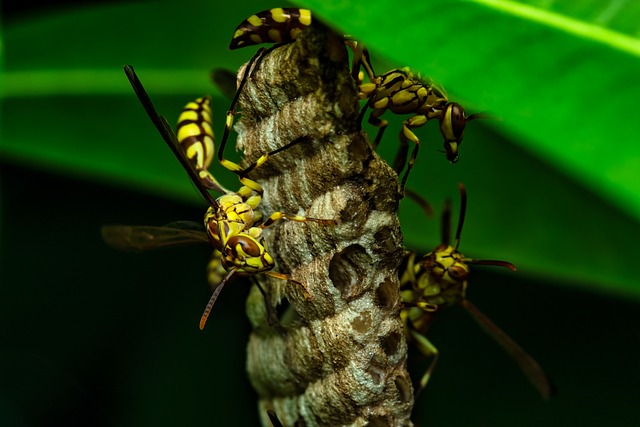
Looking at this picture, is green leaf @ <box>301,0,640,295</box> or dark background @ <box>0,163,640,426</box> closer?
green leaf @ <box>301,0,640,295</box>

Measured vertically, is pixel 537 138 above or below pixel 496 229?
above

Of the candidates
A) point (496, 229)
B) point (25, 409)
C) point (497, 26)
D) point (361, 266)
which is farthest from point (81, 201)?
point (497, 26)

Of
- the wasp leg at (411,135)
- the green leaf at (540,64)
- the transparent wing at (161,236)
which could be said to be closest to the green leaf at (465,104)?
the green leaf at (540,64)

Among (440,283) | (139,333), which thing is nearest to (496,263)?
(440,283)

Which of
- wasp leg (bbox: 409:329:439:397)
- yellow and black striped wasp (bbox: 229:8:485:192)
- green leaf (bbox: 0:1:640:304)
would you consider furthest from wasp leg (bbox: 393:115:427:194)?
wasp leg (bbox: 409:329:439:397)

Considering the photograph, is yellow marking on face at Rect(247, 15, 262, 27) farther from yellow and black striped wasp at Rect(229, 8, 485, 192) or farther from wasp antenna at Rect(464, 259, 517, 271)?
wasp antenna at Rect(464, 259, 517, 271)

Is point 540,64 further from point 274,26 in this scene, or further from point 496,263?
point 496,263

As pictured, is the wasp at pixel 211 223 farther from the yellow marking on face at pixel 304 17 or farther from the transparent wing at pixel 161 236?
the yellow marking on face at pixel 304 17

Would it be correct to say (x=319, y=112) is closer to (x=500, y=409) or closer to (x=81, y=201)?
(x=500, y=409)
